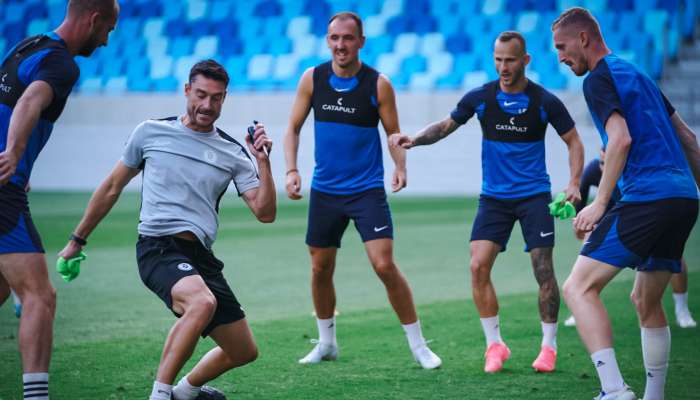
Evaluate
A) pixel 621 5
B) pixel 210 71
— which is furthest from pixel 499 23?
pixel 210 71

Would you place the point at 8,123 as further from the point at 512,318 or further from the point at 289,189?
the point at 512,318

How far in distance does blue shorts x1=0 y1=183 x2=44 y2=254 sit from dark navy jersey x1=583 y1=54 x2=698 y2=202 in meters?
2.99

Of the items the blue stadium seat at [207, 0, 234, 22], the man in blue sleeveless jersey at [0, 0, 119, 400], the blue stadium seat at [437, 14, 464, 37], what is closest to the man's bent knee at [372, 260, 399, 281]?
the man in blue sleeveless jersey at [0, 0, 119, 400]

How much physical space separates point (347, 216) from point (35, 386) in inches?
114

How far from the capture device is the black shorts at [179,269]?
201 inches

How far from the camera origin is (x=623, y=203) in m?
5.14

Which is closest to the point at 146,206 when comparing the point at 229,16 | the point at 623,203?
the point at 623,203

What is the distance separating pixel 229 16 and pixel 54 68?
83.9 feet

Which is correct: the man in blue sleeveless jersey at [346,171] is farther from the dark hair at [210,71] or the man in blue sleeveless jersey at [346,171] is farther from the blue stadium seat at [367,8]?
the blue stadium seat at [367,8]

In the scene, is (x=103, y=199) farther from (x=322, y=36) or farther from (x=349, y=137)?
(x=322, y=36)

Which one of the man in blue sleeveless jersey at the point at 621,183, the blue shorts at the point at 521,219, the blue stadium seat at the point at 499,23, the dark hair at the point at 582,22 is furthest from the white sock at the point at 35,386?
the blue stadium seat at the point at 499,23

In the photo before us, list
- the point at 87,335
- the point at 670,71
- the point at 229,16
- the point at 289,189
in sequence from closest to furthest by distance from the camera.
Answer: the point at 289,189
the point at 87,335
the point at 670,71
the point at 229,16

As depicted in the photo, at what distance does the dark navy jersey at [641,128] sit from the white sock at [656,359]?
89 cm

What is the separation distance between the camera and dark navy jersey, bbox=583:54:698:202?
4.99 m
